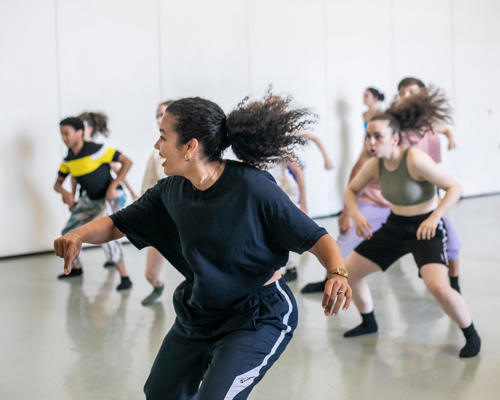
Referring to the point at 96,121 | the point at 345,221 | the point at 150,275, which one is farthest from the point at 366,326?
the point at 96,121

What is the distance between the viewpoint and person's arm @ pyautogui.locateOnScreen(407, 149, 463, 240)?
331cm

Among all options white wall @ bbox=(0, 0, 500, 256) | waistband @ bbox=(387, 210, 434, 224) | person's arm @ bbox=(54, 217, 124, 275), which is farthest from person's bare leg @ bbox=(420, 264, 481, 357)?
white wall @ bbox=(0, 0, 500, 256)

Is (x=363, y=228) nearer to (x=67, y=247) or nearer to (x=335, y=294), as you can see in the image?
(x=335, y=294)

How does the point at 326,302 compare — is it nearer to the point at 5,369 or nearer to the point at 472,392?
the point at 472,392

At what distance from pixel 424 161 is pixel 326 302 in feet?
5.83

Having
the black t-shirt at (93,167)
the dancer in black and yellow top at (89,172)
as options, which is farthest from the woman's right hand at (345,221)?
the black t-shirt at (93,167)

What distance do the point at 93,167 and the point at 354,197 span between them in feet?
8.42

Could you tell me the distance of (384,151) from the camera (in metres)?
3.48

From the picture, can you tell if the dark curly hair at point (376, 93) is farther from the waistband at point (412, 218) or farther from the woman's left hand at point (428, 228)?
the woman's left hand at point (428, 228)

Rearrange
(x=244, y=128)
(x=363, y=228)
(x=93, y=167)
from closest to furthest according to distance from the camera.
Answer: (x=244, y=128) → (x=363, y=228) → (x=93, y=167)

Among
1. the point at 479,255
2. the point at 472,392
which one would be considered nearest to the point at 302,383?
the point at 472,392

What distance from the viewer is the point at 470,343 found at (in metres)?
3.29

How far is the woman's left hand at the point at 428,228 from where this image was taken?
3.30 metres

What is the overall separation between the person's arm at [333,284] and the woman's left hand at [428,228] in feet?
5.03
